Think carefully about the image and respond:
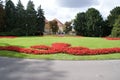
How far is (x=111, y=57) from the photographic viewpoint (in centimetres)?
1593

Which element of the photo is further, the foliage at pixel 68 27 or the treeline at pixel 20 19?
the foliage at pixel 68 27

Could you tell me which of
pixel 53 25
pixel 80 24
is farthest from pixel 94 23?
pixel 53 25

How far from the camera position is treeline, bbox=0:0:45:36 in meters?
61.7

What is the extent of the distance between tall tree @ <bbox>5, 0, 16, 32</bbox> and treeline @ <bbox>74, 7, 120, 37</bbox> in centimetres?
2030

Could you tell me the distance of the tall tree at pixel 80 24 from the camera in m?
73.2

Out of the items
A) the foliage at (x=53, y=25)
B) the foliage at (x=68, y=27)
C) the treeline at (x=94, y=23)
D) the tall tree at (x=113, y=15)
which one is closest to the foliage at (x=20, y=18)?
the treeline at (x=94, y=23)

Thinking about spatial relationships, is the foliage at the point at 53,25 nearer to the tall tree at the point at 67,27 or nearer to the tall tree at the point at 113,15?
the tall tree at the point at 67,27

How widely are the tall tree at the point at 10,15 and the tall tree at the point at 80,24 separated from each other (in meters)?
19.9

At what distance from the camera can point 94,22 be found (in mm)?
71688

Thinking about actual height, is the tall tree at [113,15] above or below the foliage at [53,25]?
above

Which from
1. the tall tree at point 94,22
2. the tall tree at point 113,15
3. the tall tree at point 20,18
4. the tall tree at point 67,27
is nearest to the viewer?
the tall tree at point 20,18

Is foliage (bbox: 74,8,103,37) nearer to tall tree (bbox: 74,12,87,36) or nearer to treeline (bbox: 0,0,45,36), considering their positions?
tall tree (bbox: 74,12,87,36)

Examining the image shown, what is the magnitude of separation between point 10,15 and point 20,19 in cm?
288

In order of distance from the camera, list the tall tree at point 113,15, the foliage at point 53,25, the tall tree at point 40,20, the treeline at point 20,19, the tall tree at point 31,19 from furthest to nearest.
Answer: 1. the foliage at point 53,25
2. the tall tree at point 113,15
3. the tall tree at point 40,20
4. the tall tree at point 31,19
5. the treeline at point 20,19
